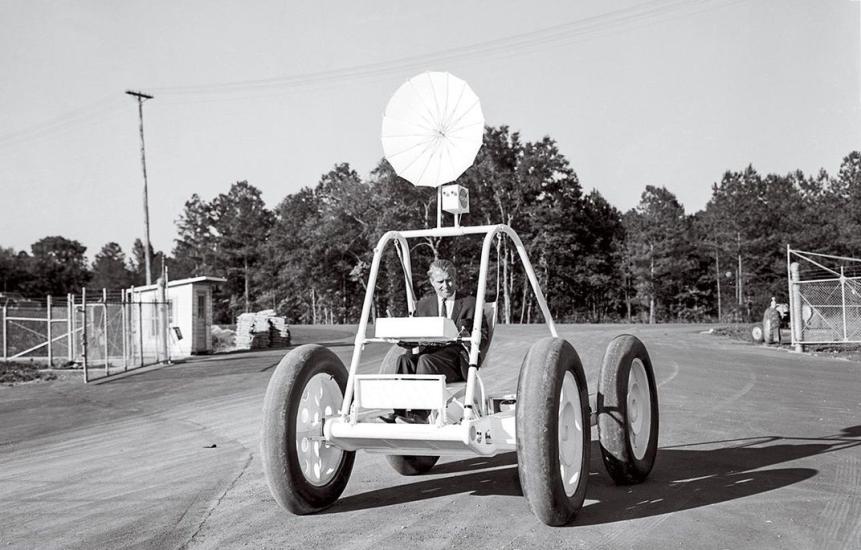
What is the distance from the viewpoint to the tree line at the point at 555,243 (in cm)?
7238

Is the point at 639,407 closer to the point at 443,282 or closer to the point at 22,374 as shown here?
the point at 443,282

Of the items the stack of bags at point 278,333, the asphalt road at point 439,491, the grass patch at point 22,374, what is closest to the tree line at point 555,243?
the stack of bags at point 278,333

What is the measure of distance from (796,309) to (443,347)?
22384 mm

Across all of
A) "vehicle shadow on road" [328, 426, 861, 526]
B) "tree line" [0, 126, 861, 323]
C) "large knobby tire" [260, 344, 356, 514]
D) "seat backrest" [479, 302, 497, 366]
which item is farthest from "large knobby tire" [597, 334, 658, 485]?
"tree line" [0, 126, 861, 323]

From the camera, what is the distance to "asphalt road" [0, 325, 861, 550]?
5.11 meters

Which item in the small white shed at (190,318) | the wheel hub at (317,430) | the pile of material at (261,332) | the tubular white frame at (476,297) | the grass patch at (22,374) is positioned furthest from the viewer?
the pile of material at (261,332)

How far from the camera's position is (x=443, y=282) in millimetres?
6578

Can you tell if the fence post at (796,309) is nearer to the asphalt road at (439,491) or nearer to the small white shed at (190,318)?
the asphalt road at (439,491)

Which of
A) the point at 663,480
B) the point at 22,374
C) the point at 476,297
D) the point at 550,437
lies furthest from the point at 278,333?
the point at 550,437

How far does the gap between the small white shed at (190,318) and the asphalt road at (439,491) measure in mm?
16735

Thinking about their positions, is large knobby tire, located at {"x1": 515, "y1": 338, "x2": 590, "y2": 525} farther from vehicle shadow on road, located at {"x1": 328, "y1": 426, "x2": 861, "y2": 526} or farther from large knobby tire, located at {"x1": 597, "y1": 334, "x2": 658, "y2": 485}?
large knobby tire, located at {"x1": 597, "y1": 334, "x2": 658, "y2": 485}

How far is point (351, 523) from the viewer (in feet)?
18.0

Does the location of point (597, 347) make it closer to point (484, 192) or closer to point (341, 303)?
point (484, 192)

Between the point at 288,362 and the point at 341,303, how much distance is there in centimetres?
8194
